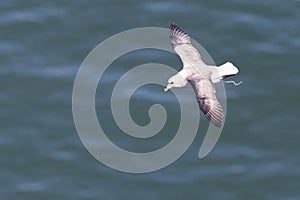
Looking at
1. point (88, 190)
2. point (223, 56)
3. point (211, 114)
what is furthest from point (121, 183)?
point (223, 56)

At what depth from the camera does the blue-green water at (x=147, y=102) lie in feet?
102

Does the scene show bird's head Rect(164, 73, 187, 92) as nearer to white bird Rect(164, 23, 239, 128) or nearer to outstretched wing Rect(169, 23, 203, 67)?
white bird Rect(164, 23, 239, 128)

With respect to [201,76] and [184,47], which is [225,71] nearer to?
[201,76]

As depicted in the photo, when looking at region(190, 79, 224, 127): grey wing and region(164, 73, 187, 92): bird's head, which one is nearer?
region(190, 79, 224, 127): grey wing

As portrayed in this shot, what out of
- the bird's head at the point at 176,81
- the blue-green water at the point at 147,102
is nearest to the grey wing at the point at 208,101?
the bird's head at the point at 176,81

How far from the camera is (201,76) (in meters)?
30.6

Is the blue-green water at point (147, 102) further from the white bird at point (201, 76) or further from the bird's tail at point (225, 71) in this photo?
the bird's tail at point (225, 71)

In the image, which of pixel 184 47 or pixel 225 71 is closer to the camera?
pixel 225 71

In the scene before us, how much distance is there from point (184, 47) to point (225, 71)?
1.74 metres

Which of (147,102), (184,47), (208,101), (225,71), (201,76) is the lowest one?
(208,101)

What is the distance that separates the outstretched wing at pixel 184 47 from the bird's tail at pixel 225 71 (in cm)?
64

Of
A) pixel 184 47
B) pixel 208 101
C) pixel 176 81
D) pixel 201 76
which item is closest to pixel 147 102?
pixel 184 47

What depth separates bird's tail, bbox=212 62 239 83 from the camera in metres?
30.9

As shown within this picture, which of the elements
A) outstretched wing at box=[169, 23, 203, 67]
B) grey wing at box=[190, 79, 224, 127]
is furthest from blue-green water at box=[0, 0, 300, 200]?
grey wing at box=[190, 79, 224, 127]
